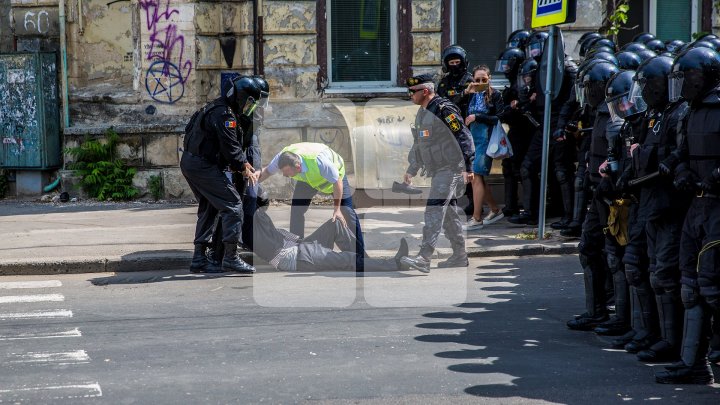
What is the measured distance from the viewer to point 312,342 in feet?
25.1

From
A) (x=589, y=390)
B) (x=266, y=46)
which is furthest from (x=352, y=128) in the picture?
(x=589, y=390)

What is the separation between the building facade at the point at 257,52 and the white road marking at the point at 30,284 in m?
5.06

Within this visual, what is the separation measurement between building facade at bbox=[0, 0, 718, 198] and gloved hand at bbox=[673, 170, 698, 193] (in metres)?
8.27

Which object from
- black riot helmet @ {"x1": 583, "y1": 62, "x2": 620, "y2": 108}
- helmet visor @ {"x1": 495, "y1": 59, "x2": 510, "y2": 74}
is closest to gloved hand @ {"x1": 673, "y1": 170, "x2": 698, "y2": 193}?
black riot helmet @ {"x1": 583, "y1": 62, "x2": 620, "y2": 108}

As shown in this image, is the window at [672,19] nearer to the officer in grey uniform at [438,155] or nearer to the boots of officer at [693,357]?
the officer in grey uniform at [438,155]

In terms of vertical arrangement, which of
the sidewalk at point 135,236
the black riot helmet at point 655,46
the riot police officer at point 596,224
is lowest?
the sidewalk at point 135,236

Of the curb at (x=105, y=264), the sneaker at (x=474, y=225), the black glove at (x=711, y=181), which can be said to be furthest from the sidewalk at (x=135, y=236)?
the black glove at (x=711, y=181)

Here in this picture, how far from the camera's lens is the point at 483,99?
13.3 metres

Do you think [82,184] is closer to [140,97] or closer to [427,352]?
[140,97]

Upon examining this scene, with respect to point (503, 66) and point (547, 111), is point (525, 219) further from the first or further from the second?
point (503, 66)

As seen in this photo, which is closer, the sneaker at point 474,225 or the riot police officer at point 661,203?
the riot police officer at point 661,203

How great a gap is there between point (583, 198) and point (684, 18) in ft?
26.5

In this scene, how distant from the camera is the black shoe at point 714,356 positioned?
23.2 feet

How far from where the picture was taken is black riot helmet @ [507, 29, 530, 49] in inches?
559
